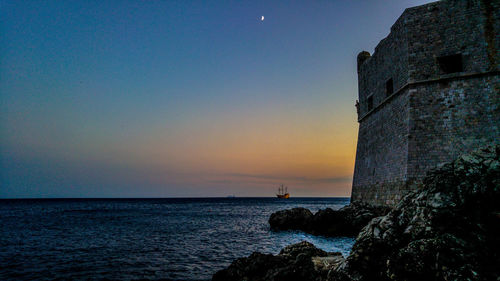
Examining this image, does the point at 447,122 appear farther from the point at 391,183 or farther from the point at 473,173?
the point at 473,173

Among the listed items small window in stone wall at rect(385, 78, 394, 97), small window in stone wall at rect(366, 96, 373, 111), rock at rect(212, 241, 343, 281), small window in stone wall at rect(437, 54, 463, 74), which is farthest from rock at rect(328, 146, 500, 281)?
small window in stone wall at rect(366, 96, 373, 111)

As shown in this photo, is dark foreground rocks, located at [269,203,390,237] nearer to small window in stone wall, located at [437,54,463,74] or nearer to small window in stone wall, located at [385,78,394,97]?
small window in stone wall, located at [385,78,394,97]

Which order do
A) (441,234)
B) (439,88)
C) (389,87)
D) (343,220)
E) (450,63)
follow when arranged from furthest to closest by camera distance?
(343,220)
(389,87)
(450,63)
(439,88)
(441,234)

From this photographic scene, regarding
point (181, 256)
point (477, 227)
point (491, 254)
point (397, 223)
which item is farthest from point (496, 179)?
point (181, 256)

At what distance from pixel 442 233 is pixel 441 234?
4 centimetres

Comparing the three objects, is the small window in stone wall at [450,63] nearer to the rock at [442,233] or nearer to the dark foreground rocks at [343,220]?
the dark foreground rocks at [343,220]

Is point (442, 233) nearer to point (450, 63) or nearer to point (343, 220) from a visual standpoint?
point (450, 63)

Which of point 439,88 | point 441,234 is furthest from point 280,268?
point 439,88

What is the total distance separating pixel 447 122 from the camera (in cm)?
1282

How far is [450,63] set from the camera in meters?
13.7

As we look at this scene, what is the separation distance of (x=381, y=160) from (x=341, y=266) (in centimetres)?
1278

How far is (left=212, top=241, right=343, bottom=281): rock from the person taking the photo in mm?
6176

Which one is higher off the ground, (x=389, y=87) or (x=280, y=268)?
(x=389, y=87)

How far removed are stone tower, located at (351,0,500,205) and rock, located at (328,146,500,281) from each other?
28.0 feet
